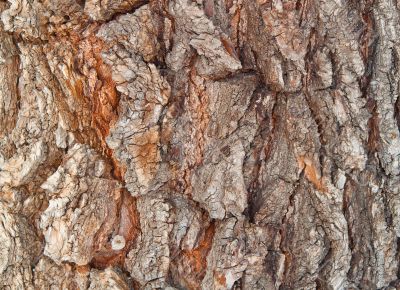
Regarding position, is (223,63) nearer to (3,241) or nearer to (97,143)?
(97,143)

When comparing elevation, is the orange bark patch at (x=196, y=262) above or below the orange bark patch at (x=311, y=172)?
below

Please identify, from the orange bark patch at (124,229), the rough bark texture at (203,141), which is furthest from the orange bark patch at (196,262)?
the orange bark patch at (124,229)

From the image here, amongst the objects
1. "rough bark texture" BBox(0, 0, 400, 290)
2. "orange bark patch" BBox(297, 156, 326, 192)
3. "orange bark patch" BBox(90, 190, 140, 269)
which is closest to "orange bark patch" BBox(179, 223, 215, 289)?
"rough bark texture" BBox(0, 0, 400, 290)

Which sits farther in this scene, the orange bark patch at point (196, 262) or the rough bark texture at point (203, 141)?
the orange bark patch at point (196, 262)

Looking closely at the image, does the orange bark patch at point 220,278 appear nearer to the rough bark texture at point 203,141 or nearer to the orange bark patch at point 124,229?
the rough bark texture at point 203,141

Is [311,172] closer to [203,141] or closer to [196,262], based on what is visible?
[203,141]

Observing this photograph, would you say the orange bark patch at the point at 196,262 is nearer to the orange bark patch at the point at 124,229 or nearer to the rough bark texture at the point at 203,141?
the rough bark texture at the point at 203,141

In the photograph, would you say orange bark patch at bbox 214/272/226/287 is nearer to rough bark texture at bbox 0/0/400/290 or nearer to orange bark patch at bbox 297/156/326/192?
rough bark texture at bbox 0/0/400/290
